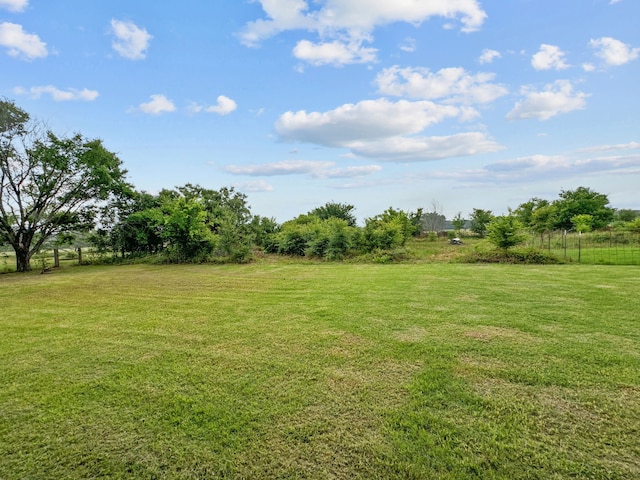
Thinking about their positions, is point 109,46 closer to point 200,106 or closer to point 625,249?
point 200,106

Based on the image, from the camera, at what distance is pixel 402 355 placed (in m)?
2.77

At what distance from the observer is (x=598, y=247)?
36.6 feet

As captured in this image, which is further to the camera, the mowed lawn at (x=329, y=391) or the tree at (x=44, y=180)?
the tree at (x=44, y=180)

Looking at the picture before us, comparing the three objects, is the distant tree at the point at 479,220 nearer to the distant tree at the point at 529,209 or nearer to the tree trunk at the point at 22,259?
the distant tree at the point at 529,209

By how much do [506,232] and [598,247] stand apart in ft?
15.9

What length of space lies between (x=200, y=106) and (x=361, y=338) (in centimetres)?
1158

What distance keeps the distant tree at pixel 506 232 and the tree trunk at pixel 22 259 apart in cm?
1686

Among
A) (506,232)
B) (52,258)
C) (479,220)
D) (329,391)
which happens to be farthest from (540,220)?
(52,258)

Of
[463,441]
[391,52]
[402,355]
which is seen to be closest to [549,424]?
[463,441]

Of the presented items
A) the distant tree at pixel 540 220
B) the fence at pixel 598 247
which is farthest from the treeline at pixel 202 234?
the distant tree at pixel 540 220

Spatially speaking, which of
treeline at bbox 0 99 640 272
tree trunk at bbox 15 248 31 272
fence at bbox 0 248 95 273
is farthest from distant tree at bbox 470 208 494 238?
tree trunk at bbox 15 248 31 272

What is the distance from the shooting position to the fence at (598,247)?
890cm

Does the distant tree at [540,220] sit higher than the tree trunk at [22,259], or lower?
higher

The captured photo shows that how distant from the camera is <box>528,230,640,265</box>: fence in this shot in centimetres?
890
